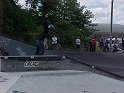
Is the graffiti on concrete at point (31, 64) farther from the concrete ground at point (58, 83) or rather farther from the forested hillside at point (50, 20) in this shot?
the forested hillside at point (50, 20)

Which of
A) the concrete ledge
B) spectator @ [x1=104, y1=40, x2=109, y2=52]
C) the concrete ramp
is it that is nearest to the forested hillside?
spectator @ [x1=104, y1=40, x2=109, y2=52]

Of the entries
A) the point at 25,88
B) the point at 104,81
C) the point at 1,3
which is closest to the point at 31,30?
the point at 1,3

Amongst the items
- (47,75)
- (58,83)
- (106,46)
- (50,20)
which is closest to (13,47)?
(47,75)

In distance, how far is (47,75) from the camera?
Answer: 36.7ft

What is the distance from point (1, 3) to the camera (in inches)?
1081

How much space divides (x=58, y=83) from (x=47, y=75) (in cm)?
113

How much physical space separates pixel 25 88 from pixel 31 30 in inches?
875

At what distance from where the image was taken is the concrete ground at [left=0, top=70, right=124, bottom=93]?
8930 millimetres

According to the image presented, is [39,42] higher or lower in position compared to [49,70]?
higher

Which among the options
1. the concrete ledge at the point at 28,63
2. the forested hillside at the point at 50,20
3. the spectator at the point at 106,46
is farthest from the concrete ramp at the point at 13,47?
the spectator at the point at 106,46

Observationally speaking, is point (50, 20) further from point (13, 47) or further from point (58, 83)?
point (58, 83)

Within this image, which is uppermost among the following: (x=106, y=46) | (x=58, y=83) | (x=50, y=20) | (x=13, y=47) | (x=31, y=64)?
(x=50, y=20)

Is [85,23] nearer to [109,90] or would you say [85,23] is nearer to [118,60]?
[118,60]

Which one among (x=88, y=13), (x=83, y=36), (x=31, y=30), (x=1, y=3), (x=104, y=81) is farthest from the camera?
(x=88, y=13)
